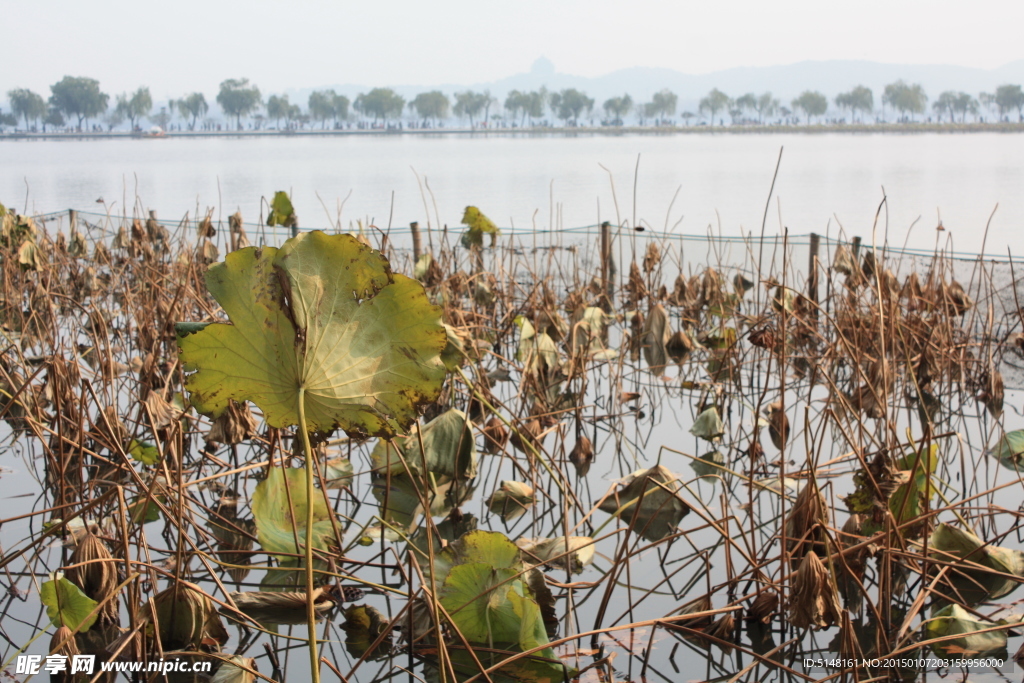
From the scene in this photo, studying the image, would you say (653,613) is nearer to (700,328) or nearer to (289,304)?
(289,304)

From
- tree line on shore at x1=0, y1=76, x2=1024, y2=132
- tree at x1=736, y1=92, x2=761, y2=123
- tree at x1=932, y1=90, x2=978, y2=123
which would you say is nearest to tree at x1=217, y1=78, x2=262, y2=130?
tree line on shore at x1=0, y1=76, x2=1024, y2=132

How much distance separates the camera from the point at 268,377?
4.19 feet

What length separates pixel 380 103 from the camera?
89562mm

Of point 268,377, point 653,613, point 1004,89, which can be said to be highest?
point 1004,89

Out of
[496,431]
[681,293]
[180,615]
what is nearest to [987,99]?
[681,293]

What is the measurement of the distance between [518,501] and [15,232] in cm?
347

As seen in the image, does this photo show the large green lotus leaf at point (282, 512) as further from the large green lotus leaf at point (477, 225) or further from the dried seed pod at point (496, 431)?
the large green lotus leaf at point (477, 225)

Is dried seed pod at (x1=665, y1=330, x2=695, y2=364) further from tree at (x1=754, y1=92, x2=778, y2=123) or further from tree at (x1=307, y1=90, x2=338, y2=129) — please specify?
tree at (x1=754, y1=92, x2=778, y2=123)

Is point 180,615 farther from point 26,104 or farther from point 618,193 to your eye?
point 26,104

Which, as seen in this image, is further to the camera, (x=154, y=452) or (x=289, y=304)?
(x=154, y=452)

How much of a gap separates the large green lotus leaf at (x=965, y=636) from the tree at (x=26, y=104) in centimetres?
9068

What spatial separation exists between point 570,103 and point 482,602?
89.2 m

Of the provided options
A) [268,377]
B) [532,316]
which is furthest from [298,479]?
[532,316]

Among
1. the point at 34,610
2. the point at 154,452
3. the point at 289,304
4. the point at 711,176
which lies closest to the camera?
the point at 289,304
